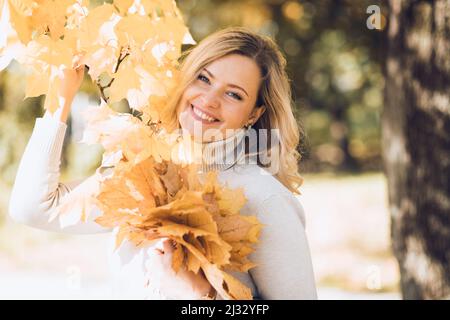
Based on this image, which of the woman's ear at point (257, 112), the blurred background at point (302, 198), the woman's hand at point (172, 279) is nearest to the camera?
the woman's hand at point (172, 279)

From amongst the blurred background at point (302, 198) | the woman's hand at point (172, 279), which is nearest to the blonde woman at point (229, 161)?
the woman's hand at point (172, 279)

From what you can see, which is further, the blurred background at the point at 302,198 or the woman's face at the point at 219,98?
the blurred background at the point at 302,198

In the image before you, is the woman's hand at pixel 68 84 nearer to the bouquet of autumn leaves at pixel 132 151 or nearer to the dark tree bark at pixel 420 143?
the bouquet of autumn leaves at pixel 132 151

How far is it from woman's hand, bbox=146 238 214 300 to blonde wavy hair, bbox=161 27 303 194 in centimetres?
36

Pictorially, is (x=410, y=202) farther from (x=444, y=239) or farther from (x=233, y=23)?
(x=233, y=23)

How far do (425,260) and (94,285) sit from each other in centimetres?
295

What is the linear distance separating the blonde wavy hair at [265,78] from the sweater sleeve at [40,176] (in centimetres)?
30

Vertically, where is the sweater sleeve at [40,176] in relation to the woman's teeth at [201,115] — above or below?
below

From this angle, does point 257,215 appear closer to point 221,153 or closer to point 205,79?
point 221,153

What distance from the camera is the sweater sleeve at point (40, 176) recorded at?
1.36 metres

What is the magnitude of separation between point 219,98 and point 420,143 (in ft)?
4.74

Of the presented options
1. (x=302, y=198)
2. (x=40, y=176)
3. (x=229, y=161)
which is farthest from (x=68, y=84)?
(x=302, y=198)
